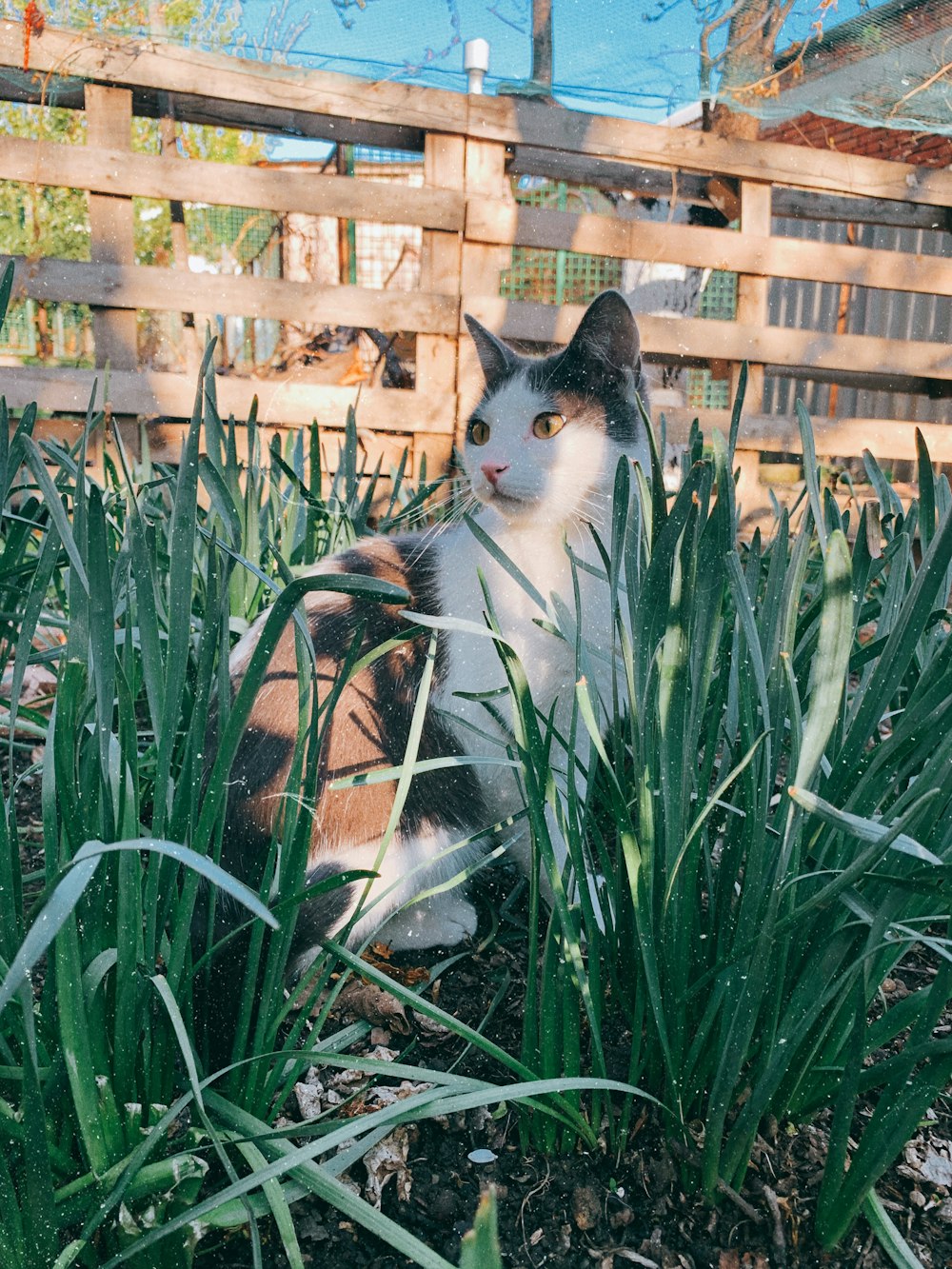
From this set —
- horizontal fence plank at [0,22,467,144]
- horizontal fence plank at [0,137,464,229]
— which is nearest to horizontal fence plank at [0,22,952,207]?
horizontal fence plank at [0,22,467,144]

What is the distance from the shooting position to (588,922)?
803 millimetres

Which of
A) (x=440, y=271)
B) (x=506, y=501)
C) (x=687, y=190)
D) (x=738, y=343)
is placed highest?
(x=687, y=190)

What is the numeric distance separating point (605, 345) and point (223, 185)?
285 centimetres

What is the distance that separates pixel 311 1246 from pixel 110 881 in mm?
340

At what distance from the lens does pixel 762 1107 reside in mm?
699

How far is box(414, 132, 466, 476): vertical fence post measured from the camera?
12.9 feet

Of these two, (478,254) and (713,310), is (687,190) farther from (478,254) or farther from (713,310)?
(713,310)

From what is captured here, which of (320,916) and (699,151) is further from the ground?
(699,151)

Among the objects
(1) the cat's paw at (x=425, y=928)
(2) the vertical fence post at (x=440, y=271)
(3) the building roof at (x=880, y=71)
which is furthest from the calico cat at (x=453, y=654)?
(3) the building roof at (x=880, y=71)

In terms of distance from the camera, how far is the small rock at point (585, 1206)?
30.6 inches

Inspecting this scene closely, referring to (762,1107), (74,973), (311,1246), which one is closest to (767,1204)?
(762,1107)

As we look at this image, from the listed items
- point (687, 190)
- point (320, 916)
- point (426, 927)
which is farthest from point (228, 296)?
A: point (320, 916)

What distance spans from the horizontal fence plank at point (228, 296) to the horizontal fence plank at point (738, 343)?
0.89 feet

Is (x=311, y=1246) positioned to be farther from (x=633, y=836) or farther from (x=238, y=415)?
(x=238, y=415)
